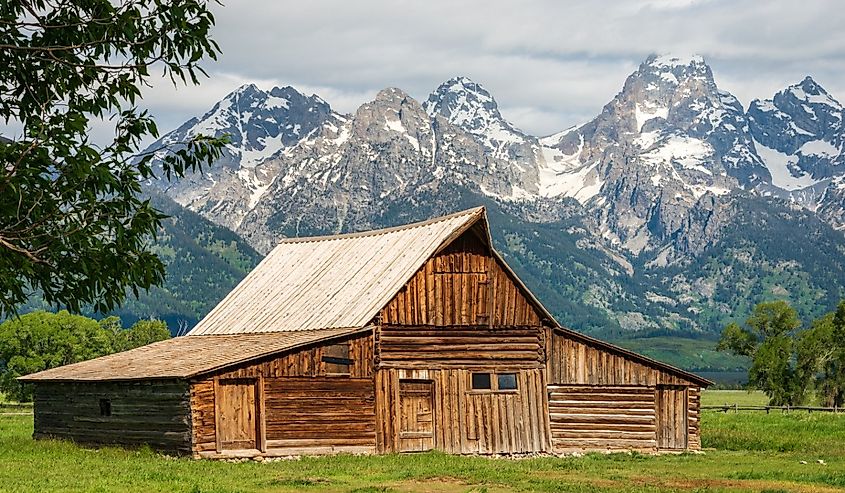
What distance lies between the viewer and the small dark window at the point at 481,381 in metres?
48.2

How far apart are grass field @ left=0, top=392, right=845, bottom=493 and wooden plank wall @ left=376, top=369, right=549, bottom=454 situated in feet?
6.10

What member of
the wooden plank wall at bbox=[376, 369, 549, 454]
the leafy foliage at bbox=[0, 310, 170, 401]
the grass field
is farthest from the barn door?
the leafy foliage at bbox=[0, 310, 170, 401]

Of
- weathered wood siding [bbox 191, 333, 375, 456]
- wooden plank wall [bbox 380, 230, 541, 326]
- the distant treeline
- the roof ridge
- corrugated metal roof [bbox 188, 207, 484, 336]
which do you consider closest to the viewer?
weathered wood siding [bbox 191, 333, 375, 456]

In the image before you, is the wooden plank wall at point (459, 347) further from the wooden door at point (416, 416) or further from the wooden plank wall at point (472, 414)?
the wooden door at point (416, 416)

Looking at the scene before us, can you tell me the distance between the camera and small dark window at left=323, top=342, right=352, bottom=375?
4491cm

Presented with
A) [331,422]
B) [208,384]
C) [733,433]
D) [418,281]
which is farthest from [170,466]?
[733,433]

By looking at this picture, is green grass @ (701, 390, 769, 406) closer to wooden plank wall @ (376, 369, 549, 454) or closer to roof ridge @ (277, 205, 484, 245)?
roof ridge @ (277, 205, 484, 245)

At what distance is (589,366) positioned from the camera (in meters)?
49.8

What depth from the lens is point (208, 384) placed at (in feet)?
139

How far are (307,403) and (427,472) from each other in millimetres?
8606

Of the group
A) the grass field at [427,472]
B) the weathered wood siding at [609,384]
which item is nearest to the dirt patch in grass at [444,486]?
the grass field at [427,472]

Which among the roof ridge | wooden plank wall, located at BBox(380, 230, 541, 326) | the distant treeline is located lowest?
the distant treeline

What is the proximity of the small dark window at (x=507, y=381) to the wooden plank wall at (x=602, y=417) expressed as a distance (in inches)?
57.3

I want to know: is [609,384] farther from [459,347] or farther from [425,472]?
[425,472]
